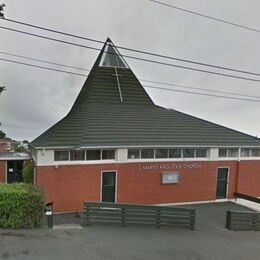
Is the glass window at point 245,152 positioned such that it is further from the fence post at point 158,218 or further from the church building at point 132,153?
the fence post at point 158,218

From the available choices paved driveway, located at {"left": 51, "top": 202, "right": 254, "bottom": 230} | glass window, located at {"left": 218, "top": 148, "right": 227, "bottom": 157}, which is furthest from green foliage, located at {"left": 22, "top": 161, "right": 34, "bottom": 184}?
glass window, located at {"left": 218, "top": 148, "right": 227, "bottom": 157}

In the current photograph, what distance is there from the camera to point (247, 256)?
28.7 feet

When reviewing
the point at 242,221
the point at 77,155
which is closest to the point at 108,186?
the point at 77,155

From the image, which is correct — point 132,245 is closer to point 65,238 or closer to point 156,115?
point 65,238

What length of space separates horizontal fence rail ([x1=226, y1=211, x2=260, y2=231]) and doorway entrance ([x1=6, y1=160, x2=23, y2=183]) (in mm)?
16102

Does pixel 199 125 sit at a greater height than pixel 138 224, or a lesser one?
greater

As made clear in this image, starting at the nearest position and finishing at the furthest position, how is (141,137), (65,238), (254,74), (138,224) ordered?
(65,238) < (138,224) < (254,74) < (141,137)

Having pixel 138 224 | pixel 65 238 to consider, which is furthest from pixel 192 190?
pixel 65 238

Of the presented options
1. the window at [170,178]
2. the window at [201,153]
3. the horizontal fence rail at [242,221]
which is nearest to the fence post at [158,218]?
the horizontal fence rail at [242,221]

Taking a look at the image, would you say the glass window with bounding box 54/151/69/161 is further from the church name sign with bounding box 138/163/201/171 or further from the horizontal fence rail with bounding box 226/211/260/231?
the horizontal fence rail with bounding box 226/211/260/231

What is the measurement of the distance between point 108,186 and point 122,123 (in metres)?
4.09

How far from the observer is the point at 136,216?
1091 cm

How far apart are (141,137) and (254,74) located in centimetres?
702

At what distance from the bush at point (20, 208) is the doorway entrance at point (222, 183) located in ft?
47.5
